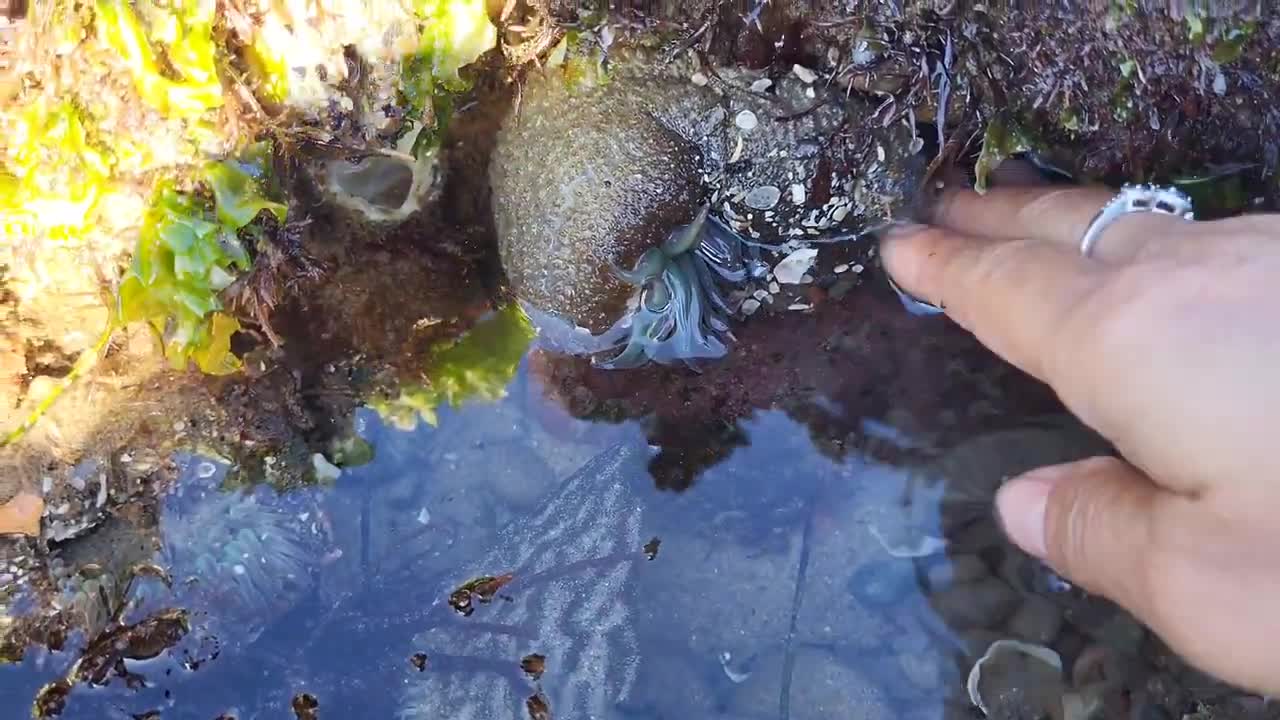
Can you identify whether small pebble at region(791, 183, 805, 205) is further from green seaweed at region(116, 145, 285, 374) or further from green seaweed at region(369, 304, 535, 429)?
green seaweed at region(116, 145, 285, 374)

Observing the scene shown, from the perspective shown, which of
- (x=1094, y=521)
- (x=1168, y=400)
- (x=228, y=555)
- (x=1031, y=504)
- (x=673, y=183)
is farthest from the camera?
(x=228, y=555)

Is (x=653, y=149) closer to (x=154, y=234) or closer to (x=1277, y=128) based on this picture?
(x=154, y=234)

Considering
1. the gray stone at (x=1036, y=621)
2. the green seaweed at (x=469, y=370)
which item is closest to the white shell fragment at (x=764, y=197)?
the green seaweed at (x=469, y=370)

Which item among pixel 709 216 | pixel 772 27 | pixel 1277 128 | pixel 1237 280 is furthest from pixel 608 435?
pixel 1277 128

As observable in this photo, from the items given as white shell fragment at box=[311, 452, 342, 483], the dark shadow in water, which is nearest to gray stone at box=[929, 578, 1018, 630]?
the dark shadow in water

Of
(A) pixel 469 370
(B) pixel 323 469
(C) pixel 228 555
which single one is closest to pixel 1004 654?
(A) pixel 469 370

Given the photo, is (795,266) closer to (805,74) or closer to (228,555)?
(805,74)
